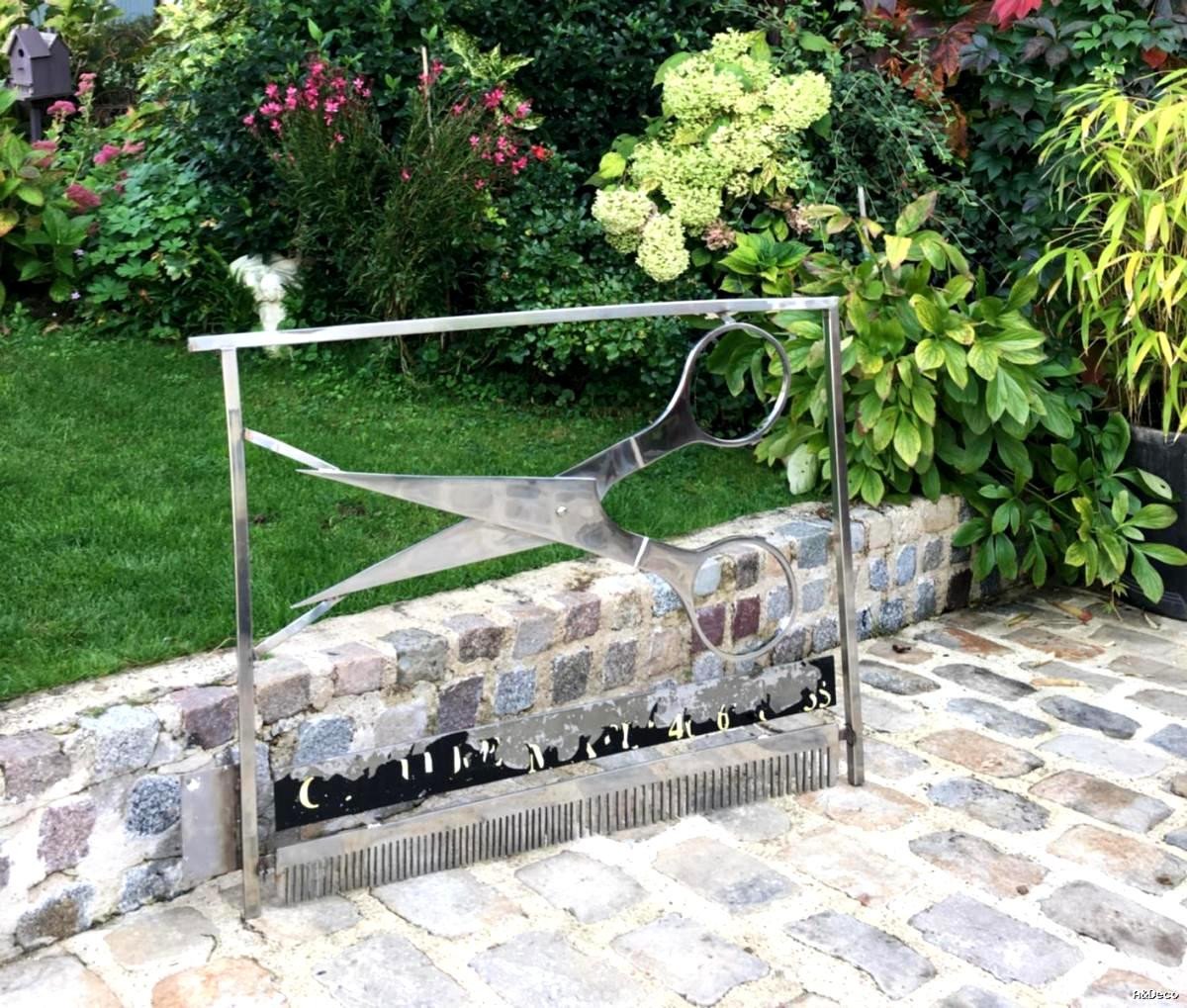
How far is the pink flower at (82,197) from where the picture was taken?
193 inches

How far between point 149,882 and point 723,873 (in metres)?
1.05

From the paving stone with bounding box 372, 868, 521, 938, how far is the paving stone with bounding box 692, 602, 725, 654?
0.97 m

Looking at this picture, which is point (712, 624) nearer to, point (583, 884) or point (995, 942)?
point (583, 884)

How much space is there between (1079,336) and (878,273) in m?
0.79

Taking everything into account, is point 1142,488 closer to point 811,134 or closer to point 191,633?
point 811,134

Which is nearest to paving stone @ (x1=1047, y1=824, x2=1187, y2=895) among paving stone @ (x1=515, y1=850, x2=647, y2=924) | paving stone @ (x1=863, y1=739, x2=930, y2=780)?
paving stone @ (x1=863, y1=739, x2=930, y2=780)

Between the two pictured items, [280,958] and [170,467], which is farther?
[170,467]

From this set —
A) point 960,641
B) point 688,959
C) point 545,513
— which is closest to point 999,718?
point 960,641

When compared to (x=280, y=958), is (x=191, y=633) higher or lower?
higher

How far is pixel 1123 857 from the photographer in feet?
8.84

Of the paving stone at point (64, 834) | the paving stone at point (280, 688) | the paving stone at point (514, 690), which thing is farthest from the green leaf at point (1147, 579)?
the paving stone at point (64, 834)

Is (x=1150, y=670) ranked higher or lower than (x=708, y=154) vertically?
lower

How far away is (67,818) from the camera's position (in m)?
2.34

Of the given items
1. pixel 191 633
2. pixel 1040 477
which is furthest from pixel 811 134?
pixel 191 633
